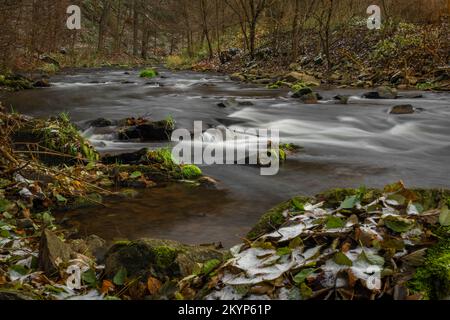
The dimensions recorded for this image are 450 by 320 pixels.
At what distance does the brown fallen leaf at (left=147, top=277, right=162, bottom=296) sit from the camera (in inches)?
114

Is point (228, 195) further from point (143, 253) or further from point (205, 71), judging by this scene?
point (205, 71)

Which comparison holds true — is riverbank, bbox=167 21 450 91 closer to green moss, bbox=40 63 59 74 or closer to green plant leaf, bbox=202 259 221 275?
green moss, bbox=40 63 59 74

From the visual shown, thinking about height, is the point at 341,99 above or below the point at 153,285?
above

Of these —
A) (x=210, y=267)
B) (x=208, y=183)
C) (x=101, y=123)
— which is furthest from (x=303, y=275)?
(x=101, y=123)

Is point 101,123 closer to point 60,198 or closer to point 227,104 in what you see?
point 227,104

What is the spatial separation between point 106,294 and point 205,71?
86.8ft

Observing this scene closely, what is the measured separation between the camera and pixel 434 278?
7.45ft

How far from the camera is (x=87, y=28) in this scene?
48.9 metres

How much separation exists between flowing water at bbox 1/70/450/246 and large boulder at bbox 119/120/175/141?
0.90ft

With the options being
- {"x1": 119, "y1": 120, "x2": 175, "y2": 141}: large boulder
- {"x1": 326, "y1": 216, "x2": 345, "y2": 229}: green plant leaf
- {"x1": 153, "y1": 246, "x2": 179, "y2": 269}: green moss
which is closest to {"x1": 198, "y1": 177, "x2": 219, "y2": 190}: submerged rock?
{"x1": 119, "y1": 120, "x2": 175, "y2": 141}: large boulder

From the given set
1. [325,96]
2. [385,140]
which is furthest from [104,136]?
[325,96]

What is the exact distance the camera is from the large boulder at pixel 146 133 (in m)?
8.80

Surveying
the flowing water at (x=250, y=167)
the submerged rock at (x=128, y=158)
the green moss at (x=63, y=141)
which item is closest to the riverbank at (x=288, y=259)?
the flowing water at (x=250, y=167)

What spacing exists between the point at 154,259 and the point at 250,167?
4.01 metres
